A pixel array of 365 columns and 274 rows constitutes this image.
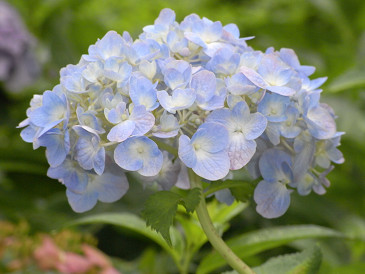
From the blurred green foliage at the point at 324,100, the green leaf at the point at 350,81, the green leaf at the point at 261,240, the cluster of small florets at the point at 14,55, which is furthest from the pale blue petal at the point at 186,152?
the cluster of small florets at the point at 14,55

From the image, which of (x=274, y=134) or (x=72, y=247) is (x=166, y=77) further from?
(x=72, y=247)

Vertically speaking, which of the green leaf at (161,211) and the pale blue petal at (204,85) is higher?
the pale blue petal at (204,85)

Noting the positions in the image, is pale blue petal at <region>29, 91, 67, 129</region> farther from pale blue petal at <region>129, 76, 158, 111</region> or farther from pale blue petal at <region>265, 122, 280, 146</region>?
pale blue petal at <region>265, 122, 280, 146</region>

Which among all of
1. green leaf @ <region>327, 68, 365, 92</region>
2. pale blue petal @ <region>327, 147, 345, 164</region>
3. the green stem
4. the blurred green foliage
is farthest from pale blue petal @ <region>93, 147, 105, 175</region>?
green leaf @ <region>327, 68, 365, 92</region>

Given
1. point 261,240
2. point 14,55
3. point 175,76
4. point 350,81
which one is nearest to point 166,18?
point 175,76

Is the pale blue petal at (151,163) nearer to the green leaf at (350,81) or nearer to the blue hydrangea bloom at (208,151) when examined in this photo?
the blue hydrangea bloom at (208,151)
